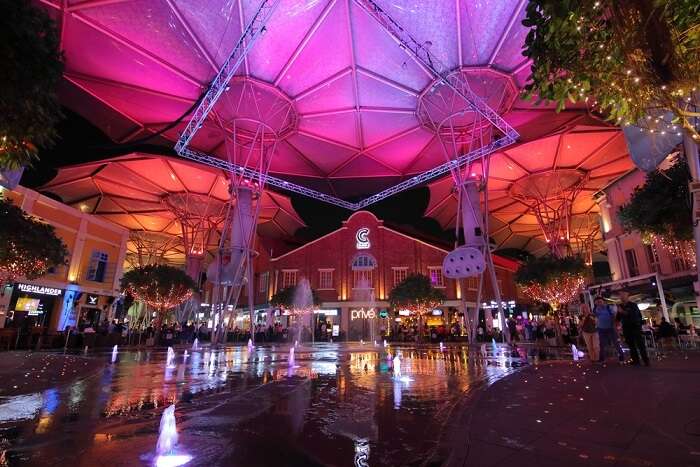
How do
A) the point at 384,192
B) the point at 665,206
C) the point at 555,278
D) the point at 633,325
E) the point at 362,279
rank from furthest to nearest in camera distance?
the point at 362,279
the point at 384,192
the point at 555,278
the point at 665,206
the point at 633,325

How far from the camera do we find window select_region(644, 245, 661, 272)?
27.4 metres

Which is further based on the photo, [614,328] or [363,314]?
[363,314]

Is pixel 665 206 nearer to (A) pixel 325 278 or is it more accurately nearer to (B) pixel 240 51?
(B) pixel 240 51

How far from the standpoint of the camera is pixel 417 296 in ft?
115

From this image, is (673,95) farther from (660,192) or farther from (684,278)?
(684,278)

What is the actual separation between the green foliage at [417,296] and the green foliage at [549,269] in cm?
954

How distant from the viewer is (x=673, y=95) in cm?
426

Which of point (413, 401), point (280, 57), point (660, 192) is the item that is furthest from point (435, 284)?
point (413, 401)

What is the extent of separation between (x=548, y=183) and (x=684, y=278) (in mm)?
12739

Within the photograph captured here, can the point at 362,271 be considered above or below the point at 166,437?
above

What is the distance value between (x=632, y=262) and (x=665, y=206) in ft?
80.5

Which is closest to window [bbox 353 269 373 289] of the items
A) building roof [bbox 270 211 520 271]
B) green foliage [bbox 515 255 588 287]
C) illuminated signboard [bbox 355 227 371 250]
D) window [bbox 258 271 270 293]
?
illuminated signboard [bbox 355 227 371 250]

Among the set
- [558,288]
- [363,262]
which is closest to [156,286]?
[363,262]

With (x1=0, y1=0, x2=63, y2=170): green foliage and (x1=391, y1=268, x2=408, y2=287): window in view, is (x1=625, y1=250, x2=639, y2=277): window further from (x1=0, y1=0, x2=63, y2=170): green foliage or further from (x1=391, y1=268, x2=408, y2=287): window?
(x1=0, y1=0, x2=63, y2=170): green foliage
